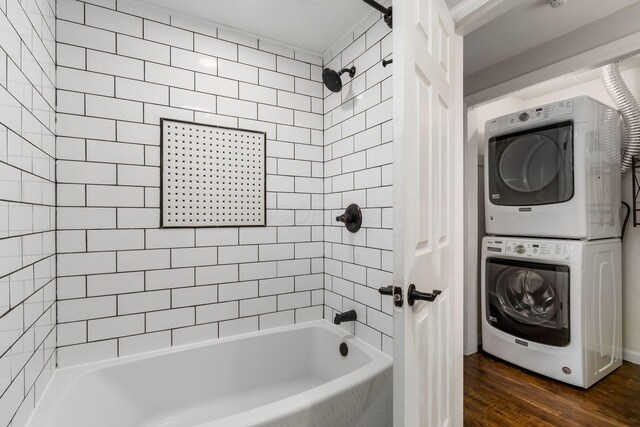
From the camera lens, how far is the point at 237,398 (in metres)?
1.66

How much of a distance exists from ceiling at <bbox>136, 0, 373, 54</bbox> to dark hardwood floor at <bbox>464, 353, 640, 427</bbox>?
2402mm

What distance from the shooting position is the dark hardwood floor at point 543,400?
5.87 ft

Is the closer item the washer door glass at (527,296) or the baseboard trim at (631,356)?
the washer door glass at (527,296)

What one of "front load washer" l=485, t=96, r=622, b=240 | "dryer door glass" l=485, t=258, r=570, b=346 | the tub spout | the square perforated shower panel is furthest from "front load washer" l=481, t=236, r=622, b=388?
the square perforated shower panel

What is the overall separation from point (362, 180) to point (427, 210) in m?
0.66

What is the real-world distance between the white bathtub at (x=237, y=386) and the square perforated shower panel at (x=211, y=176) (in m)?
0.69

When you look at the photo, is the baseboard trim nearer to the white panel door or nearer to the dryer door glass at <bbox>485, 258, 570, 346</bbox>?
the dryer door glass at <bbox>485, 258, 570, 346</bbox>

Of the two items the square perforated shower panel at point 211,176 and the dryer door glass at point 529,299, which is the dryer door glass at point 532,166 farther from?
the square perforated shower panel at point 211,176

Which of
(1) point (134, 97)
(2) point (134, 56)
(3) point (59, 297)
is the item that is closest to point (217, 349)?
(3) point (59, 297)

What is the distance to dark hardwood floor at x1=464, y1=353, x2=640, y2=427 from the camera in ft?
5.87

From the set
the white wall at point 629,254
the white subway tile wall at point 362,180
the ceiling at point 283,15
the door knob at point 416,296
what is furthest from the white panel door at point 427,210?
the white wall at point 629,254

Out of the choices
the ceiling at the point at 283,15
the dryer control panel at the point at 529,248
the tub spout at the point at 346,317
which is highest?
the ceiling at the point at 283,15

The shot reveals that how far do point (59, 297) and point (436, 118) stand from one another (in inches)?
69.2

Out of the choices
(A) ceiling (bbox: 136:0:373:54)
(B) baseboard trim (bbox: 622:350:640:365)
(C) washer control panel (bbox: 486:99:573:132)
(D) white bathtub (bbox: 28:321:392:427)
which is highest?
(A) ceiling (bbox: 136:0:373:54)
